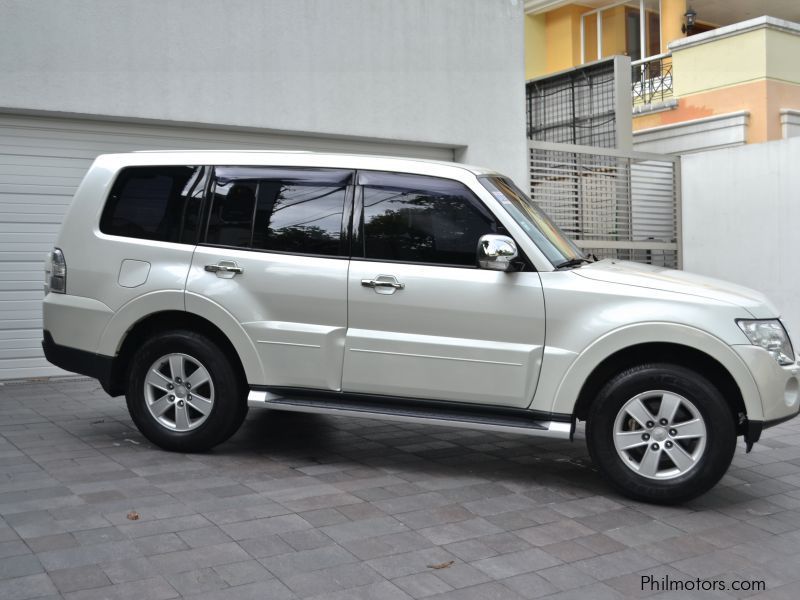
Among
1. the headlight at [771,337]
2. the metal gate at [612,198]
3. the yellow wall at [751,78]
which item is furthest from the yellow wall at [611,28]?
the headlight at [771,337]

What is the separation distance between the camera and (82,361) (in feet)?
21.3

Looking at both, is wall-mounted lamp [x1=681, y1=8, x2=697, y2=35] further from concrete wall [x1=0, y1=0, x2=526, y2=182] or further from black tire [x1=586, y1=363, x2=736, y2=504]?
black tire [x1=586, y1=363, x2=736, y2=504]

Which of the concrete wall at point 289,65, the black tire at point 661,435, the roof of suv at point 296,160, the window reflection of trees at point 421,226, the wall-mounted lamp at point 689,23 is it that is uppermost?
the wall-mounted lamp at point 689,23

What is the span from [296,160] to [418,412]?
1.92 metres

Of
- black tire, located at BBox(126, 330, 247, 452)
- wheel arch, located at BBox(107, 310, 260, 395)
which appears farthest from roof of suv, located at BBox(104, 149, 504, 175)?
black tire, located at BBox(126, 330, 247, 452)

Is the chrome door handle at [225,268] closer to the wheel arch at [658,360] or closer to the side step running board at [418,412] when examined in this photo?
the side step running board at [418,412]

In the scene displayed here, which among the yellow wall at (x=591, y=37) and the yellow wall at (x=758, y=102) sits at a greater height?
the yellow wall at (x=591, y=37)

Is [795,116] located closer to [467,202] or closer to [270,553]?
[467,202]

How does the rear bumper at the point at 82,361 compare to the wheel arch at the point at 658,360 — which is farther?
the rear bumper at the point at 82,361

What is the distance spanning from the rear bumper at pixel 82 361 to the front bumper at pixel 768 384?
412 centimetres

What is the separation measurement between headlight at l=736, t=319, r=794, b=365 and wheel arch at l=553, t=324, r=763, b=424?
18 cm

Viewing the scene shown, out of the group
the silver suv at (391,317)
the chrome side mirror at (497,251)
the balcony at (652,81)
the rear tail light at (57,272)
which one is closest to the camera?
the silver suv at (391,317)

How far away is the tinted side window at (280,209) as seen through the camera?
20.2 ft

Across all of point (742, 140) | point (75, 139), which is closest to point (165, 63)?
point (75, 139)
